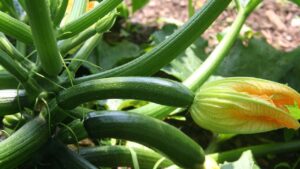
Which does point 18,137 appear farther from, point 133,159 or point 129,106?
point 129,106

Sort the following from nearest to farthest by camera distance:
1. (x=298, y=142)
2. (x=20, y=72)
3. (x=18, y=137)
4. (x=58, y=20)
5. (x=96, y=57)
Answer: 1. (x=18, y=137)
2. (x=20, y=72)
3. (x=58, y=20)
4. (x=298, y=142)
5. (x=96, y=57)

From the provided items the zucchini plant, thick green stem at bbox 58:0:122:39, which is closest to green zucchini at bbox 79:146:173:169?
the zucchini plant

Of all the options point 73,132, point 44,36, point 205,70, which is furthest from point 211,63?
point 44,36

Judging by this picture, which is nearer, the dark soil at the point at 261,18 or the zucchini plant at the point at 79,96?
the zucchini plant at the point at 79,96

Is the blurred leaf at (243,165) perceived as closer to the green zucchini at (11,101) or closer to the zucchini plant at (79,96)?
the zucchini plant at (79,96)

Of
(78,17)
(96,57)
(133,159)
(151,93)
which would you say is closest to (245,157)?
(133,159)

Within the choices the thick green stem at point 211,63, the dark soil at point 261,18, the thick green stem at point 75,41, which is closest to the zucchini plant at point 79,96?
the thick green stem at point 75,41

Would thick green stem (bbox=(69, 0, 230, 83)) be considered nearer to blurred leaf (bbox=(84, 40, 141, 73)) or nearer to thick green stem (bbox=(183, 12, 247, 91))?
thick green stem (bbox=(183, 12, 247, 91))
